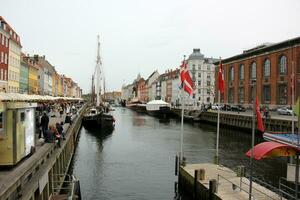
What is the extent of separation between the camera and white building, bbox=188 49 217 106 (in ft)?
443

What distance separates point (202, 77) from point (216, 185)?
122m

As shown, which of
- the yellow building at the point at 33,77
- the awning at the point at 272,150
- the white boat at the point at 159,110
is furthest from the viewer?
the white boat at the point at 159,110

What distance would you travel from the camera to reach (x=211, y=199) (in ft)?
56.2

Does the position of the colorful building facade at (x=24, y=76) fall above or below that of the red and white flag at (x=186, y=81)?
above

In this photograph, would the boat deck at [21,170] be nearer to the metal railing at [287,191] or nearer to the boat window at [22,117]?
the boat window at [22,117]

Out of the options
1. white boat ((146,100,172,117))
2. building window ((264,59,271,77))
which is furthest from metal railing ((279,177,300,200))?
white boat ((146,100,172,117))

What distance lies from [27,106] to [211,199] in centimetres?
945

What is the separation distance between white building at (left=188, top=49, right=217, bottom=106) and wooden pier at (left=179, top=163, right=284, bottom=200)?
112565 mm

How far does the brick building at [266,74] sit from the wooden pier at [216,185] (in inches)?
1746

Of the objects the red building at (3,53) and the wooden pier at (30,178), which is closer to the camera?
the wooden pier at (30,178)

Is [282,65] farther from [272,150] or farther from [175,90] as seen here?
[175,90]

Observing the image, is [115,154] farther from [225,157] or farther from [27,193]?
[27,193]

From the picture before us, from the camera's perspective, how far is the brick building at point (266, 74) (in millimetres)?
72625

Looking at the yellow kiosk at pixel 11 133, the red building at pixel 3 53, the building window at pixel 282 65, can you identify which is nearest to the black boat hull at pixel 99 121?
the red building at pixel 3 53
